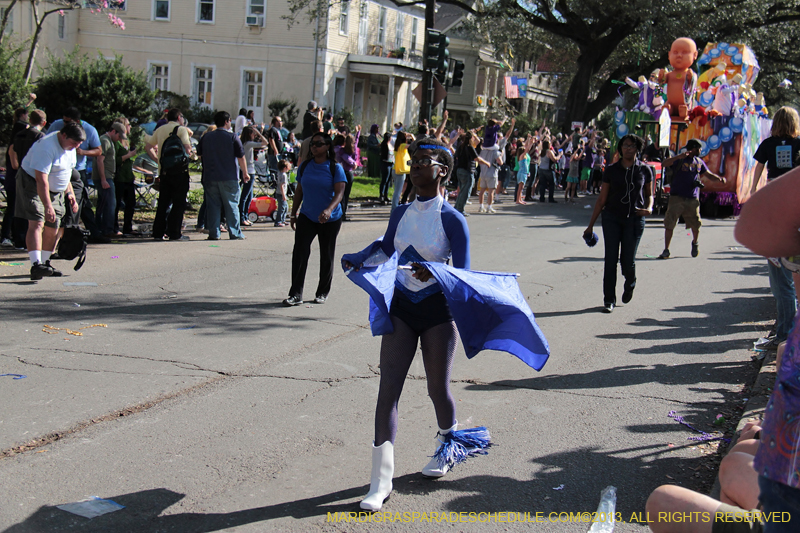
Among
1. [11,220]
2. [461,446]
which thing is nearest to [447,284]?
[461,446]

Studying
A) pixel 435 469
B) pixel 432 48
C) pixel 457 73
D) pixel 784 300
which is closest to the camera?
pixel 435 469

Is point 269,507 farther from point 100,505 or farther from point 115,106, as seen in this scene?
point 115,106

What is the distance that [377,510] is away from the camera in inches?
146

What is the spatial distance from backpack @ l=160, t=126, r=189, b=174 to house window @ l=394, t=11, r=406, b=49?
109 feet

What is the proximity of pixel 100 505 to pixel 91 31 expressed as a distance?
132 feet

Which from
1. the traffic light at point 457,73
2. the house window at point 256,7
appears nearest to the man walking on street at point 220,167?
the traffic light at point 457,73

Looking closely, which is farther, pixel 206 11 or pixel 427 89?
pixel 206 11

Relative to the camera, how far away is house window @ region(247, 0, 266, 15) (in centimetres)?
3709

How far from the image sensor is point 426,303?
159 inches

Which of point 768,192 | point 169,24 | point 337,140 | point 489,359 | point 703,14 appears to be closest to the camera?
point 768,192

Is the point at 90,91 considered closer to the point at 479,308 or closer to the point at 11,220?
the point at 11,220

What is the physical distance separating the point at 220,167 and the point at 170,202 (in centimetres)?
98

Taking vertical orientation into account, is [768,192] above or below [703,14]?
below

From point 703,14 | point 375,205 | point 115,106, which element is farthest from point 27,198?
point 703,14
